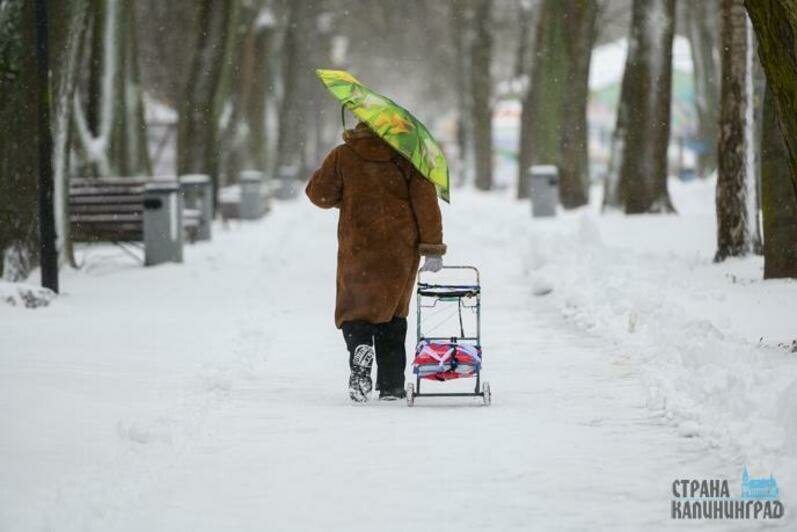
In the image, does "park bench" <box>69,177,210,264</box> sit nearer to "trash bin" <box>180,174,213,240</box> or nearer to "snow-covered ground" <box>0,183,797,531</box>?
"trash bin" <box>180,174,213,240</box>

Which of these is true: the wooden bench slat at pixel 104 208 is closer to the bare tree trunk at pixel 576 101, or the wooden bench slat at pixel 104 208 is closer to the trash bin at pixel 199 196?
the trash bin at pixel 199 196

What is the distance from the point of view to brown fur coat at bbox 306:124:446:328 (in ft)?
30.1

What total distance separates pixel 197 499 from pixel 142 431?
1303 millimetres

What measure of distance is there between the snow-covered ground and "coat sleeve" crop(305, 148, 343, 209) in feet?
4.12

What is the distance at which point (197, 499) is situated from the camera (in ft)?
21.0

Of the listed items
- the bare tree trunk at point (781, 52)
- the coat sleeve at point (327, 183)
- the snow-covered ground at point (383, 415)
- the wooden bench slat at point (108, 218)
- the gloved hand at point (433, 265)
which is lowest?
the snow-covered ground at point (383, 415)

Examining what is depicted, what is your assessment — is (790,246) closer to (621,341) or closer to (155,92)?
(621,341)

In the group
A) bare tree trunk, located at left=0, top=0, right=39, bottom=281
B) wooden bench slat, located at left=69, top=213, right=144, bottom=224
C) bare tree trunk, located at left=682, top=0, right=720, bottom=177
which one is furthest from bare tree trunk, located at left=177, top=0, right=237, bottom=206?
bare tree trunk, located at left=682, top=0, right=720, bottom=177

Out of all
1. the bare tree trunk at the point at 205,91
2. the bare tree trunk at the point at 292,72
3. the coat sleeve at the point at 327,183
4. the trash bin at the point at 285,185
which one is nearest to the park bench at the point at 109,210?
the bare tree trunk at the point at 205,91

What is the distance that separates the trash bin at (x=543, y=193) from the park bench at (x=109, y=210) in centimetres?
1120

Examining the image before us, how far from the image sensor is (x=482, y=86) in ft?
168

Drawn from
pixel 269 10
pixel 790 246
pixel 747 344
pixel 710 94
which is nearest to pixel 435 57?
pixel 269 10

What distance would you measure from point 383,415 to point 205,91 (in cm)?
2260

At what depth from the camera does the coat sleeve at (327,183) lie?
920 centimetres
